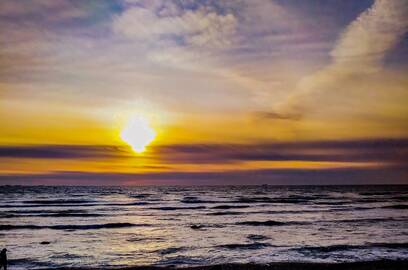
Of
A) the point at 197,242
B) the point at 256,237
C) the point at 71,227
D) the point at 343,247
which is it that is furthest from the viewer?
the point at 71,227

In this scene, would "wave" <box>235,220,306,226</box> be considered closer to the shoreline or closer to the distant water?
the distant water

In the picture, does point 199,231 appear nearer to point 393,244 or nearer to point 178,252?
point 178,252

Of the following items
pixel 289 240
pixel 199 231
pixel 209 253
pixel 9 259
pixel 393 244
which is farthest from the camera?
pixel 199 231

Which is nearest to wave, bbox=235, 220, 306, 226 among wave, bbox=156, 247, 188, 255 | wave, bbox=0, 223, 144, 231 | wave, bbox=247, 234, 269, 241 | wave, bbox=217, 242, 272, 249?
wave, bbox=247, 234, 269, 241

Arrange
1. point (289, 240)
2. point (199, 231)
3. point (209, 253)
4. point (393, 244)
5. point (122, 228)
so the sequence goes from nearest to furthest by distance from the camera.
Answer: point (209, 253)
point (393, 244)
point (289, 240)
point (199, 231)
point (122, 228)

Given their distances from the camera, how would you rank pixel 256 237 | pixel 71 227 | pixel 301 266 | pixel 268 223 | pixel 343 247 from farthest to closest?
pixel 268 223
pixel 71 227
pixel 256 237
pixel 343 247
pixel 301 266

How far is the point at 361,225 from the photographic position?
127 ft

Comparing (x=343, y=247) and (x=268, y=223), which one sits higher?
(x=268, y=223)

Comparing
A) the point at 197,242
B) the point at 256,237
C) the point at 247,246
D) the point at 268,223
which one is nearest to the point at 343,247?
the point at 247,246

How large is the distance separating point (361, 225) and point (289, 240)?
12402mm

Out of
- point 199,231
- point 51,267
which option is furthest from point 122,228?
point 51,267

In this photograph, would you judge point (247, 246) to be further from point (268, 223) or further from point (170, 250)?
point (268, 223)

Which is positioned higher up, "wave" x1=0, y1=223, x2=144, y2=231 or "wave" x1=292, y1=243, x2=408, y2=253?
"wave" x1=0, y1=223, x2=144, y2=231

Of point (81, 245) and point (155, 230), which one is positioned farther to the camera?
point (155, 230)
